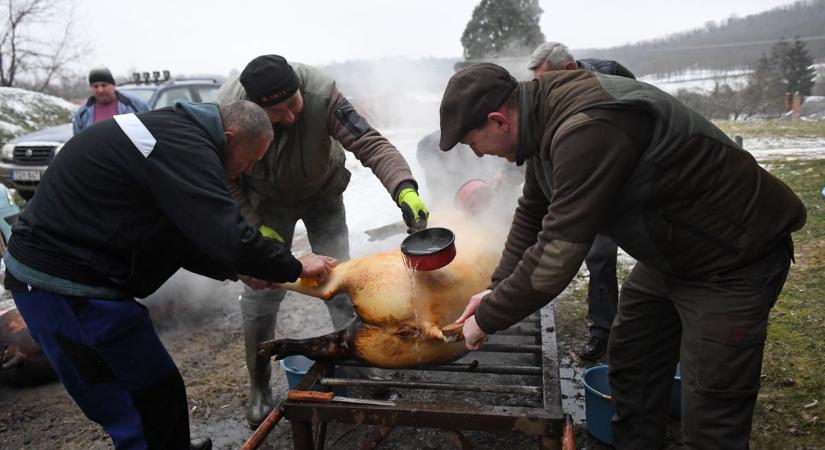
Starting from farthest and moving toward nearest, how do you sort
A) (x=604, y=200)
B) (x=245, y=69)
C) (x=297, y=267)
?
(x=245, y=69), (x=297, y=267), (x=604, y=200)

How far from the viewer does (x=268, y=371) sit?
10.3ft

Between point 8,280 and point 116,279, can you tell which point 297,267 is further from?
point 8,280

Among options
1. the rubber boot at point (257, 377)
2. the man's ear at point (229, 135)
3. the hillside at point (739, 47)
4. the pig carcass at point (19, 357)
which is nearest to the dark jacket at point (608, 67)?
the man's ear at point (229, 135)

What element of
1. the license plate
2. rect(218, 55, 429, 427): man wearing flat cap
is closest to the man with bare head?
rect(218, 55, 429, 427): man wearing flat cap

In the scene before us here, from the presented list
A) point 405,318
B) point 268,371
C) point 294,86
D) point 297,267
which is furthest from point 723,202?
point 268,371

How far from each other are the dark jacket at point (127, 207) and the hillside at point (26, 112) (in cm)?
919

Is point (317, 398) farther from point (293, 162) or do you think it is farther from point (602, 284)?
point (602, 284)

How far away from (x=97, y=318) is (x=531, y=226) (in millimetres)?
1767

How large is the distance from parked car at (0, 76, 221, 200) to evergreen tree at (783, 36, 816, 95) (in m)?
31.8

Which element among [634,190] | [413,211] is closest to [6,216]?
[413,211]

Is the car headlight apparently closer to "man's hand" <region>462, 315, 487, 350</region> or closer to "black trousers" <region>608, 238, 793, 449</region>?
"man's hand" <region>462, 315, 487, 350</region>

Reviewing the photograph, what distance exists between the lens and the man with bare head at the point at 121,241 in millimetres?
1960

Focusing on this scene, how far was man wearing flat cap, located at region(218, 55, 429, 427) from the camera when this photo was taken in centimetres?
285

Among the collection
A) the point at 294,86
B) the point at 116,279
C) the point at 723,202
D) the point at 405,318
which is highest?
the point at 294,86
